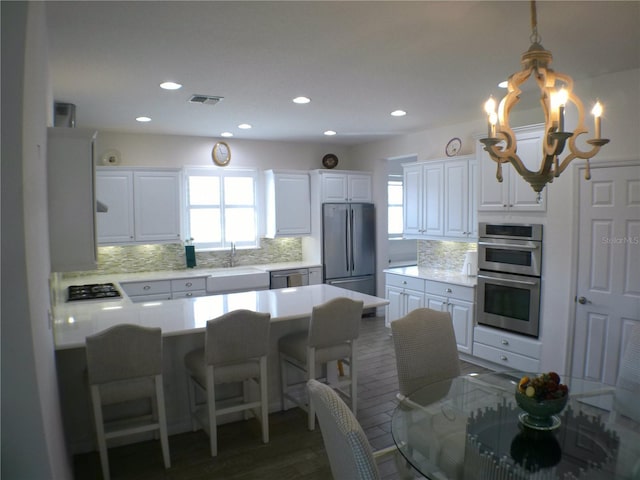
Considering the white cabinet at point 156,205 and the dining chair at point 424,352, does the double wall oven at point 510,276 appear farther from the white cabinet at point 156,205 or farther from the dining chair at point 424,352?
the white cabinet at point 156,205

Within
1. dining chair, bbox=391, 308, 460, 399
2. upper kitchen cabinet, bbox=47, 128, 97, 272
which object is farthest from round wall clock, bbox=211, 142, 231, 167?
dining chair, bbox=391, 308, 460, 399

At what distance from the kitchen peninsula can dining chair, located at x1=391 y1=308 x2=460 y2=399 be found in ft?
2.71

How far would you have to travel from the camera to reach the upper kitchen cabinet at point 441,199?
500 cm

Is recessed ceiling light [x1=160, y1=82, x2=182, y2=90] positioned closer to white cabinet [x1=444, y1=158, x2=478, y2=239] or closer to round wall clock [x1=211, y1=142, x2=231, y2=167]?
round wall clock [x1=211, y1=142, x2=231, y2=167]

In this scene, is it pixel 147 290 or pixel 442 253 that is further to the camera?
pixel 442 253

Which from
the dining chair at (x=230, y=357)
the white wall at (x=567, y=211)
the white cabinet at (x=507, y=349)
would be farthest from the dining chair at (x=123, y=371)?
the white wall at (x=567, y=211)

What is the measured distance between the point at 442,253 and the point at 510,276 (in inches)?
57.8

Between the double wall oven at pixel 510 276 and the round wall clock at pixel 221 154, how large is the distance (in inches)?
140

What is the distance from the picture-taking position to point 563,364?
388 centimetres

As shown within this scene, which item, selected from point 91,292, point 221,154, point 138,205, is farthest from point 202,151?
point 91,292

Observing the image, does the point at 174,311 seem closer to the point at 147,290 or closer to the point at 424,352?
the point at 424,352

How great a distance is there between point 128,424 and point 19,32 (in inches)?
101

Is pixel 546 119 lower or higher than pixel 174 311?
higher

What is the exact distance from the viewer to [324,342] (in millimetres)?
3232
